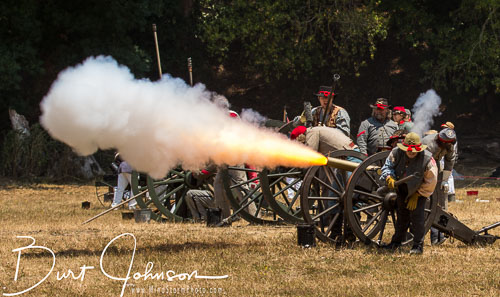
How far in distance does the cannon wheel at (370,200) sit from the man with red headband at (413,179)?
0.67 ft

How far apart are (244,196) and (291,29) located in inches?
528

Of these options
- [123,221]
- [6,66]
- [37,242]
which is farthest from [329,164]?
[6,66]

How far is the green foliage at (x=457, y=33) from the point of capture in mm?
21438

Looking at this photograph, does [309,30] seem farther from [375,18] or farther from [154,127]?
[154,127]

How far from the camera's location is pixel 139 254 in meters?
8.47

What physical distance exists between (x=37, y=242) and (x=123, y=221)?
259 centimetres

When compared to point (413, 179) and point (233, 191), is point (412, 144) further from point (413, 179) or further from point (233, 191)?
point (233, 191)

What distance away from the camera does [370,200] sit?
8992 millimetres

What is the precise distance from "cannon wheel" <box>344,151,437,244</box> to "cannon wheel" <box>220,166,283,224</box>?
1.63m

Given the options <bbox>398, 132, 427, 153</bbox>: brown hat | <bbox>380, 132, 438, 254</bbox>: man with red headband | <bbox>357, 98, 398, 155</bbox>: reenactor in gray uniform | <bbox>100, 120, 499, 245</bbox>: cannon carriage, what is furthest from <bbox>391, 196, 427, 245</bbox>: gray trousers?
<bbox>357, 98, 398, 155</bbox>: reenactor in gray uniform

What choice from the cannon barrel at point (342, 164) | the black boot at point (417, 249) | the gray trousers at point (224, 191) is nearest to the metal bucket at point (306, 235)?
the cannon barrel at point (342, 164)

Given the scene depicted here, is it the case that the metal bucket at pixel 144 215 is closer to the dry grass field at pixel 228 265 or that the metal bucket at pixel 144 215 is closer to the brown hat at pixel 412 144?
the dry grass field at pixel 228 265

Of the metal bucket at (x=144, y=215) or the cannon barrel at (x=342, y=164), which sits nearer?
the cannon barrel at (x=342, y=164)

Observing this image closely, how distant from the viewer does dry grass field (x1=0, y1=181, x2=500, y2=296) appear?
6954 mm
